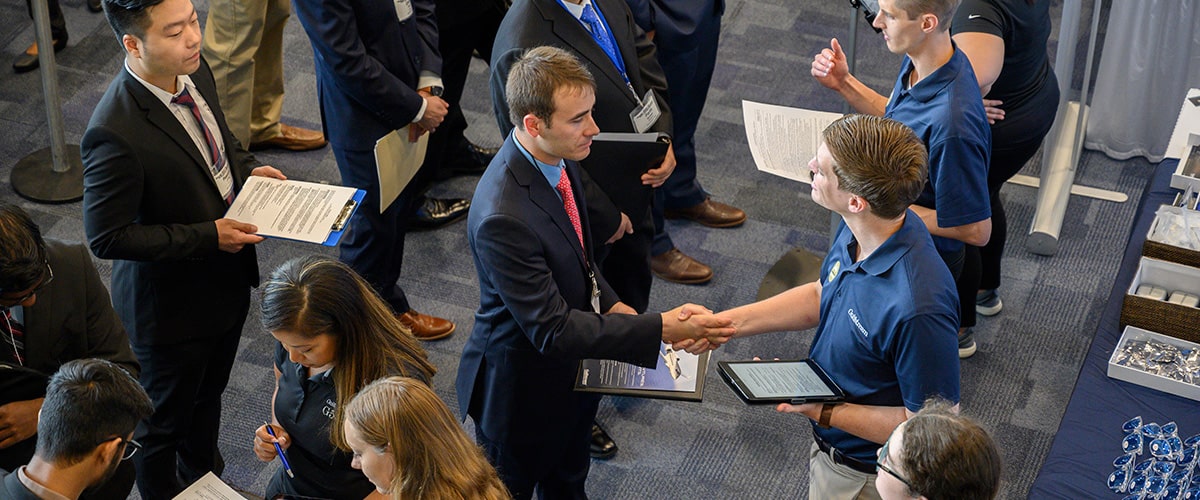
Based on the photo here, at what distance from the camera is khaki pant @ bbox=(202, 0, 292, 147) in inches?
182

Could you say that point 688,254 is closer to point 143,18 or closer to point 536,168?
point 536,168

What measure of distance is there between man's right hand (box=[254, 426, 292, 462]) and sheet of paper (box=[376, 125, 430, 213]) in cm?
117

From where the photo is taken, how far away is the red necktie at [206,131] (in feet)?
9.45

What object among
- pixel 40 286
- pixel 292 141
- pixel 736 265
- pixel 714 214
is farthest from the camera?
pixel 292 141

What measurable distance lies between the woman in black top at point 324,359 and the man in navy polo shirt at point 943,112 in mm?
1373

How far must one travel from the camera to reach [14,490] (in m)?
2.20

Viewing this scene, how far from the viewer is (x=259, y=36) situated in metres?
4.69

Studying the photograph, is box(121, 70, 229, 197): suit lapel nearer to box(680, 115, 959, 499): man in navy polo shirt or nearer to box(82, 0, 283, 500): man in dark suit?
box(82, 0, 283, 500): man in dark suit

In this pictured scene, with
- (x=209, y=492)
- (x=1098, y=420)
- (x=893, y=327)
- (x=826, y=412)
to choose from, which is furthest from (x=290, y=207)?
(x=1098, y=420)

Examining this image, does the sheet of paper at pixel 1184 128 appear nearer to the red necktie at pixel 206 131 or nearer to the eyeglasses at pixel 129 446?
the red necktie at pixel 206 131

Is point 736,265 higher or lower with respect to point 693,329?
lower

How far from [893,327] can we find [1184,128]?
212cm

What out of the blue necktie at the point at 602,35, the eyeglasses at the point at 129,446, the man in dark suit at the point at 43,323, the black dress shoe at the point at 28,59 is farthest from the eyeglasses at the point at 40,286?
the black dress shoe at the point at 28,59

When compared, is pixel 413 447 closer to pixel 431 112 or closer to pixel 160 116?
pixel 160 116
